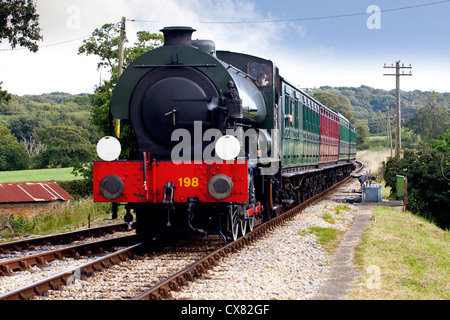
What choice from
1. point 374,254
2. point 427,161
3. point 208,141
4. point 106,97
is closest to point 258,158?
point 208,141

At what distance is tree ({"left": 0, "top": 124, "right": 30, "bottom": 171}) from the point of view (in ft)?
195

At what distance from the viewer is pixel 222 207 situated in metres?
9.02

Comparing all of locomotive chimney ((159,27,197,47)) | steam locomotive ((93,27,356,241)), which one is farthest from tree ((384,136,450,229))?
locomotive chimney ((159,27,197,47))

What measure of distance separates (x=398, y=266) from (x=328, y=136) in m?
15.6

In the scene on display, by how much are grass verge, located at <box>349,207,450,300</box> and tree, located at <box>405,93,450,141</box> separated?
69.9 meters

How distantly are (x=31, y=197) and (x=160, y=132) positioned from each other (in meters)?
24.0

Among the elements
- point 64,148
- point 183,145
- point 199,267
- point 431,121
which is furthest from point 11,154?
point 199,267

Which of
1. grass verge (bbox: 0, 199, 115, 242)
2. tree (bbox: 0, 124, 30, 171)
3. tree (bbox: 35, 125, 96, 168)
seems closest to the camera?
grass verge (bbox: 0, 199, 115, 242)

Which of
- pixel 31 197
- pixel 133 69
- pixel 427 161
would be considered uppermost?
pixel 133 69

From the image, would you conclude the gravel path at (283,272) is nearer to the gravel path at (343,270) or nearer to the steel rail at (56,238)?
the gravel path at (343,270)

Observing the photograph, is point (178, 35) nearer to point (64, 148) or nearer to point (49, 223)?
point (49, 223)

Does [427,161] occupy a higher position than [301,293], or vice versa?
[427,161]

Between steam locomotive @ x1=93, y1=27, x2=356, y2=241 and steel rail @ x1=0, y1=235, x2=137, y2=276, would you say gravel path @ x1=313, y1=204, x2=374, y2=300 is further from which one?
steel rail @ x1=0, y1=235, x2=137, y2=276
